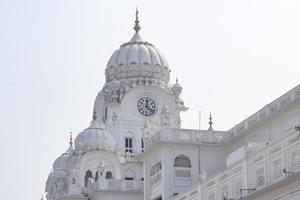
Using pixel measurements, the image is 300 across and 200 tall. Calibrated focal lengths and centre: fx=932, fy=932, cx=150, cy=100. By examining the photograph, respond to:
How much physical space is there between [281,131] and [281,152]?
11528mm

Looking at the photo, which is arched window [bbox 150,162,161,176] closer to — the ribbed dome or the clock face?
the clock face

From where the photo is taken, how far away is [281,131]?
4819 centimetres

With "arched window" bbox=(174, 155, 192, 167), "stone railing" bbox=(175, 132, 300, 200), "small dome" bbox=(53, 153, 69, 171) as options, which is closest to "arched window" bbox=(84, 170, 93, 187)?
"small dome" bbox=(53, 153, 69, 171)

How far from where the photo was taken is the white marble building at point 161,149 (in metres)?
38.7

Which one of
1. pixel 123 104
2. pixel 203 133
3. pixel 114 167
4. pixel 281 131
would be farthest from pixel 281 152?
pixel 123 104

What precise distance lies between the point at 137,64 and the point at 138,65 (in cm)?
14

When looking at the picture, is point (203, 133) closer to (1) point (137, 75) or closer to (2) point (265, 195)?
(2) point (265, 195)

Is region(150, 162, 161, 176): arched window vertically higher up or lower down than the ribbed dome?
lower down

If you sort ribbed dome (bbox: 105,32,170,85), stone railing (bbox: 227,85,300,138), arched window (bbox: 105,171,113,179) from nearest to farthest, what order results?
stone railing (bbox: 227,85,300,138) < arched window (bbox: 105,171,113,179) < ribbed dome (bbox: 105,32,170,85)

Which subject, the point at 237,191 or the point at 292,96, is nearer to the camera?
the point at 237,191

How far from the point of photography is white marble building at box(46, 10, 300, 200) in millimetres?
38656

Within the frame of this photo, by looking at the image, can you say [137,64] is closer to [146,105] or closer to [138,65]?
[138,65]

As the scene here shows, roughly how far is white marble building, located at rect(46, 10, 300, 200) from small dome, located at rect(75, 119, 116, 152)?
0.27ft

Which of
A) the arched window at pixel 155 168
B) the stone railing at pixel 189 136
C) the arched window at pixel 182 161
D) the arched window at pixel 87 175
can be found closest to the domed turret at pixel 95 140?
the arched window at pixel 87 175
